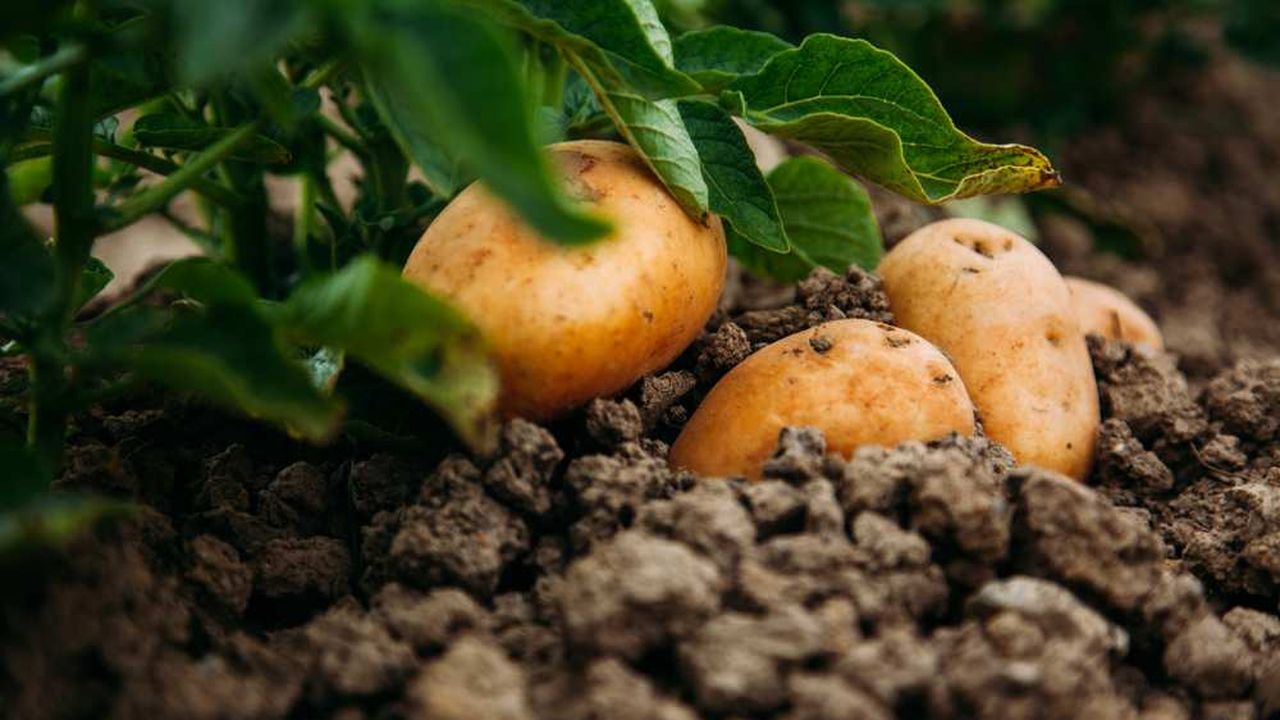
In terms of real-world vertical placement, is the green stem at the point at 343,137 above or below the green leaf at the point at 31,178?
above

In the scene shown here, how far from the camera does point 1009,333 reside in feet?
4.40

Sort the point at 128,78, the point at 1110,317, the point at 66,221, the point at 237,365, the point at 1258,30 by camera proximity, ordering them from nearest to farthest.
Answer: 1. the point at 237,365
2. the point at 66,221
3. the point at 128,78
4. the point at 1110,317
5. the point at 1258,30

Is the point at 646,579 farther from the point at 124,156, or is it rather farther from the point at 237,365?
the point at 124,156

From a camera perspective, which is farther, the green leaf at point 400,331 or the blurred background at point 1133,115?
the blurred background at point 1133,115

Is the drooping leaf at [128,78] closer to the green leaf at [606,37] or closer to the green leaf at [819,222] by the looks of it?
the green leaf at [606,37]

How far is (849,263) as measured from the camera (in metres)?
1.55

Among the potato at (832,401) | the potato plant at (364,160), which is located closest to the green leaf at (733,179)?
the potato plant at (364,160)

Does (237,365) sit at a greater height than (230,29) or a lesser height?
lesser

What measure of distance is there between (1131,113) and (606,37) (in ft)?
7.52

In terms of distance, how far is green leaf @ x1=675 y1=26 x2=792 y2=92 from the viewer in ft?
4.42

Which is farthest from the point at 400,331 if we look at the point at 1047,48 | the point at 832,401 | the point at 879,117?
the point at 1047,48

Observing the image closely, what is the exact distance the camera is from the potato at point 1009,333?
1314 millimetres

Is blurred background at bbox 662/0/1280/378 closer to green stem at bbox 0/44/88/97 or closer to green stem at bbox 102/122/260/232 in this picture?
green stem at bbox 102/122/260/232

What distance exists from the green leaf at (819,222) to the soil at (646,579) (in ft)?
0.48
